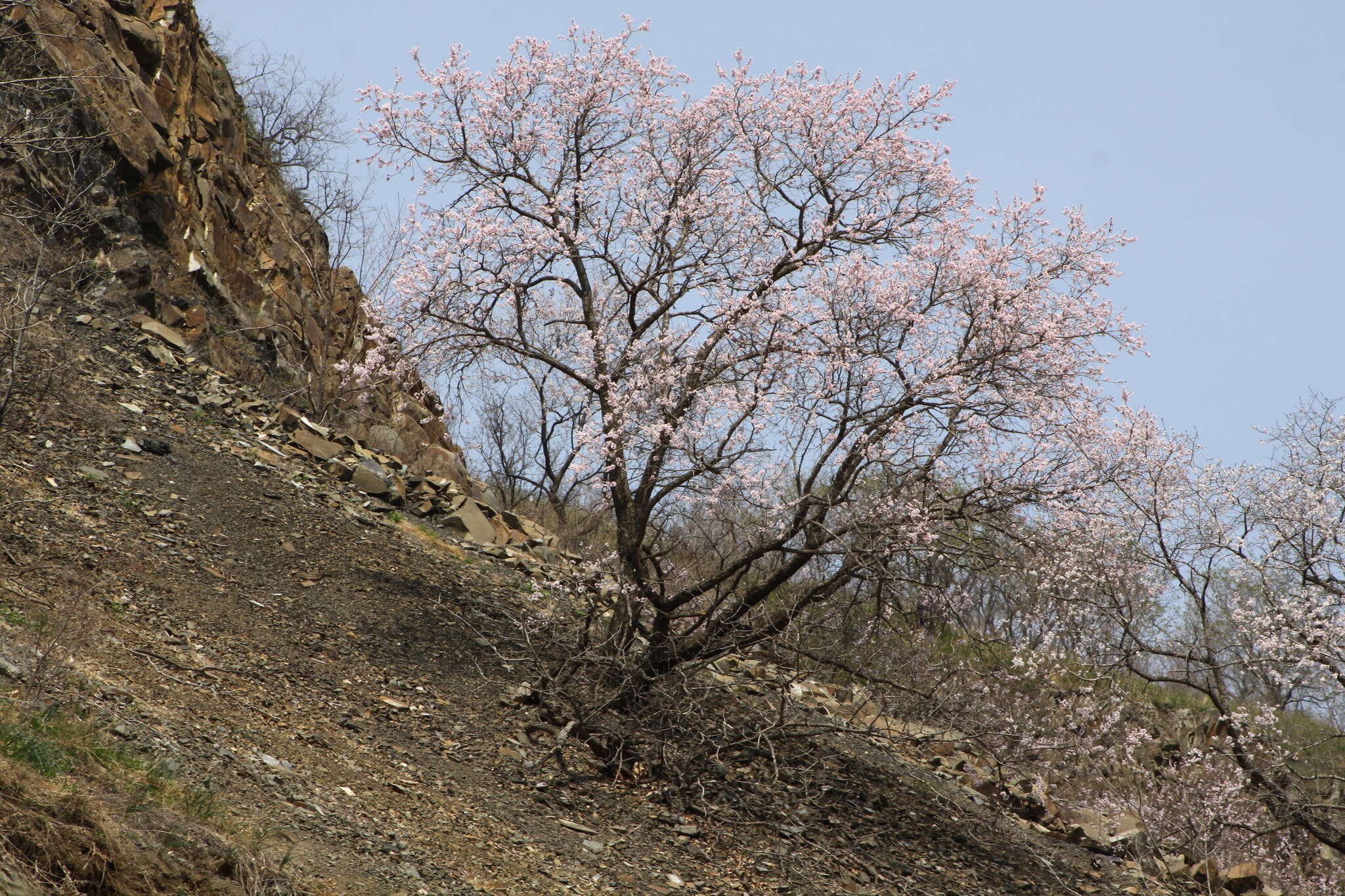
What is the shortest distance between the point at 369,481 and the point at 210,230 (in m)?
6.61

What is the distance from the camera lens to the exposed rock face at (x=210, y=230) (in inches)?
574

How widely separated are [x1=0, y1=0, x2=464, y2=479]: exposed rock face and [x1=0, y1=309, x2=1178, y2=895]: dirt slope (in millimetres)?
2365

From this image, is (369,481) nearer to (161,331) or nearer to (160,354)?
(160,354)

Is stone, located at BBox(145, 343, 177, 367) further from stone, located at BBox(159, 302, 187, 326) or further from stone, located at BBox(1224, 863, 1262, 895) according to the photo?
stone, located at BBox(1224, 863, 1262, 895)

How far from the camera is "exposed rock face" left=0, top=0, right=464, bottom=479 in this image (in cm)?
1458

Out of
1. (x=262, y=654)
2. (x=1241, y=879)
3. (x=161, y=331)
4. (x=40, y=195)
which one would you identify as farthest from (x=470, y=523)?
(x=1241, y=879)

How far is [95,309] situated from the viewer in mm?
13414

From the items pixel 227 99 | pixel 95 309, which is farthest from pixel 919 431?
pixel 227 99

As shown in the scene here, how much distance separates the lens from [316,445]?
45.8 feet

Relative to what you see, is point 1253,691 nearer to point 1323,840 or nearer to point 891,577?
point 1323,840

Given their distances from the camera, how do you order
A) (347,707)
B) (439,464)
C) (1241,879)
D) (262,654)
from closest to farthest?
(347,707) → (262,654) → (1241,879) → (439,464)

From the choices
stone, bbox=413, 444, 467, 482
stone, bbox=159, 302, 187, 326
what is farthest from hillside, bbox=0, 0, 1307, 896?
stone, bbox=413, 444, 467, 482

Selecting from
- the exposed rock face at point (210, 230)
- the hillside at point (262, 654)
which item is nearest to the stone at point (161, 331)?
the hillside at point (262, 654)

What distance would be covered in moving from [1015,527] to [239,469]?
8793 millimetres
